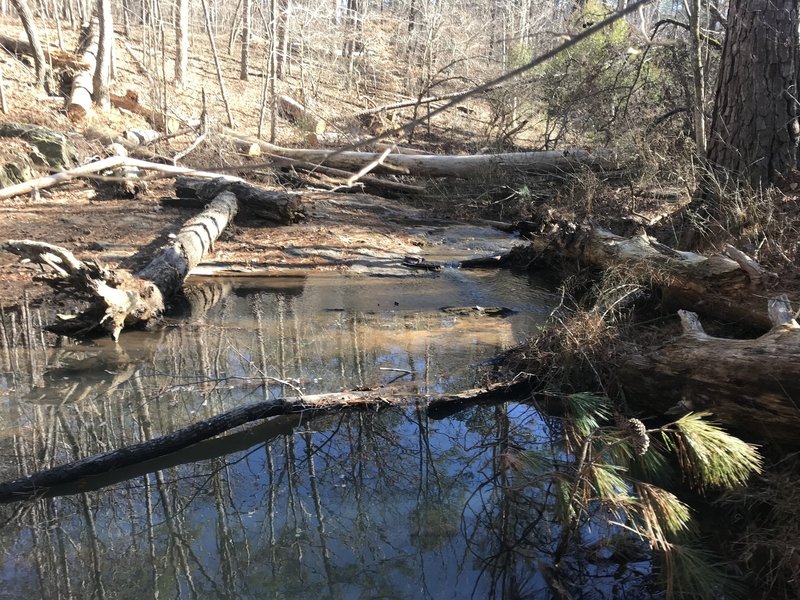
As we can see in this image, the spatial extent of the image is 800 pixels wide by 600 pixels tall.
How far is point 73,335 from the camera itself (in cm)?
602

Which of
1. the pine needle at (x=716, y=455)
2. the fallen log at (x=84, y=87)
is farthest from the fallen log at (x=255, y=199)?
the pine needle at (x=716, y=455)

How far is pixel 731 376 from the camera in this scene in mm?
3789

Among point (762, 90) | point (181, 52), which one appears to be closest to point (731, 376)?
point (762, 90)

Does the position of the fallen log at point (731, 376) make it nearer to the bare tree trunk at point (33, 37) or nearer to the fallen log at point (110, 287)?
the fallen log at point (110, 287)

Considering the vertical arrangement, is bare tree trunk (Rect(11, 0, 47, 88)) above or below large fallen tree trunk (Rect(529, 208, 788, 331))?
above

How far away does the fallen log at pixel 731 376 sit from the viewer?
3.47 meters

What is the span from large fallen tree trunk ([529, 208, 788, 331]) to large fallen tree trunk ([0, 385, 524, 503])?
183cm

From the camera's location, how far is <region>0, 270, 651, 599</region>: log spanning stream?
10.4 feet

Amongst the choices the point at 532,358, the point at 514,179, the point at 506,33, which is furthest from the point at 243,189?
the point at 506,33

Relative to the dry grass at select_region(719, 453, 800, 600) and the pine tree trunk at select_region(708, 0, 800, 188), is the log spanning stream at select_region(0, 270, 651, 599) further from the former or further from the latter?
the pine tree trunk at select_region(708, 0, 800, 188)

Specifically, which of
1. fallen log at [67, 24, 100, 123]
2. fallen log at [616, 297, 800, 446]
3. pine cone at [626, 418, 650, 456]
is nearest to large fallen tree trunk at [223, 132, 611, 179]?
fallen log at [67, 24, 100, 123]

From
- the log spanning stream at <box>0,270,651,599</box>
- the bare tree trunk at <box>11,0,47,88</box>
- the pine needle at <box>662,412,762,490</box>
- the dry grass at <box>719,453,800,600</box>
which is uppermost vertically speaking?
the bare tree trunk at <box>11,0,47,88</box>

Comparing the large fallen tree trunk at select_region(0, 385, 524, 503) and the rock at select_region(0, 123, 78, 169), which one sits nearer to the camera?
the large fallen tree trunk at select_region(0, 385, 524, 503)

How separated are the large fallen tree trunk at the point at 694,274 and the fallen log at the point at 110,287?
14.9 feet
